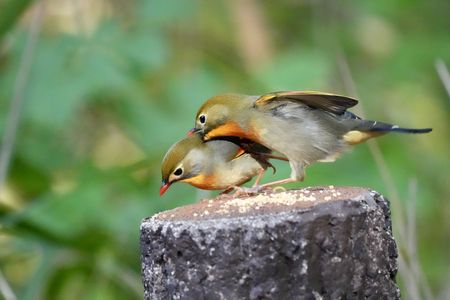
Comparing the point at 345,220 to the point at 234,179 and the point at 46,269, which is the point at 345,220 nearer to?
the point at 234,179

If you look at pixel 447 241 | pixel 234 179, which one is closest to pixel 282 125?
pixel 234 179

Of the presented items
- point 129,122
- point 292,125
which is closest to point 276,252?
point 292,125

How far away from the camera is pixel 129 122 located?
25.4ft

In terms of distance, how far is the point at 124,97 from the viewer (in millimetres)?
7793

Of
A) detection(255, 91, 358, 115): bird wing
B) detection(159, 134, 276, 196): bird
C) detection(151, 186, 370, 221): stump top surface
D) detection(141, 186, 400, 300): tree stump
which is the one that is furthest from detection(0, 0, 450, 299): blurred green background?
detection(141, 186, 400, 300): tree stump

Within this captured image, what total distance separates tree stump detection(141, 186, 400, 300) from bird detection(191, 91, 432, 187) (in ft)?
3.02

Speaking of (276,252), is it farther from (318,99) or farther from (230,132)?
(230,132)

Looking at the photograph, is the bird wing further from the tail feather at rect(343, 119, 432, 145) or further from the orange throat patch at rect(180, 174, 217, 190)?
the orange throat patch at rect(180, 174, 217, 190)

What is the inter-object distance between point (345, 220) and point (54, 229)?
4.03 meters

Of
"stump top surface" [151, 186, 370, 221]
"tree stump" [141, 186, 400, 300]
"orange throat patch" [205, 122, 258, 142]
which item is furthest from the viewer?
"orange throat patch" [205, 122, 258, 142]

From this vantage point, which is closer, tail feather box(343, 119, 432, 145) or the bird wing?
the bird wing

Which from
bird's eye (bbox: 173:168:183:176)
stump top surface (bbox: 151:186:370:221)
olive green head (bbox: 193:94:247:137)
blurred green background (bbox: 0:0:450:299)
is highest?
olive green head (bbox: 193:94:247:137)

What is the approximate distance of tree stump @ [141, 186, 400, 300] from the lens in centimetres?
297

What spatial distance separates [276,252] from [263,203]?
1.01 feet
